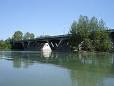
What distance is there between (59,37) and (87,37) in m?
31.2

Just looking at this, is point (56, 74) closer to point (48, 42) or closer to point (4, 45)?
point (48, 42)

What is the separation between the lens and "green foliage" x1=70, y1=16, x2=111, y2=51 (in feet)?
303

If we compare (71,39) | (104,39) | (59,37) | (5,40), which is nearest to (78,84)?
(104,39)

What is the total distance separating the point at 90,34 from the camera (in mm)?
95688

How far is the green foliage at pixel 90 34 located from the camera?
9238 cm

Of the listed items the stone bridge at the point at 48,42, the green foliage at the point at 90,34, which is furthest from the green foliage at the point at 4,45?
the green foliage at the point at 90,34

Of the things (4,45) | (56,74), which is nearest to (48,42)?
(4,45)

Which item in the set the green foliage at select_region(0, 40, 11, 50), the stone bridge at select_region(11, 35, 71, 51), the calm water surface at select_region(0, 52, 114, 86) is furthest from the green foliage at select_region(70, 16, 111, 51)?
the green foliage at select_region(0, 40, 11, 50)

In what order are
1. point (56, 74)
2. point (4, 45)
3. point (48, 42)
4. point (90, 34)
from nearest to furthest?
point (56, 74) < point (90, 34) < point (48, 42) < point (4, 45)

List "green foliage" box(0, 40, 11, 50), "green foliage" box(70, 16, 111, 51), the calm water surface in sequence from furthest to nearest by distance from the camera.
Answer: "green foliage" box(0, 40, 11, 50), "green foliage" box(70, 16, 111, 51), the calm water surface

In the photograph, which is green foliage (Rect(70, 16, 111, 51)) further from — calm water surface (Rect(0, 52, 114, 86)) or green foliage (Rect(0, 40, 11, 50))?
green foliage (Rect(0, 40, 11, 50))

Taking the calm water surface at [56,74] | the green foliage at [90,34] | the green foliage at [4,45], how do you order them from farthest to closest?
1. the green foliage at [4,45]
2. the green foliage at [90,34]
3. the calm water surface at [56,74]

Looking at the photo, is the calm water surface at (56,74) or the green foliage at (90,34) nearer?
the calm water surface at (56,74)

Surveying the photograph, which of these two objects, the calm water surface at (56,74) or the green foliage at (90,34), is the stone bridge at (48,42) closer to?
the green foliage at (90,34)
